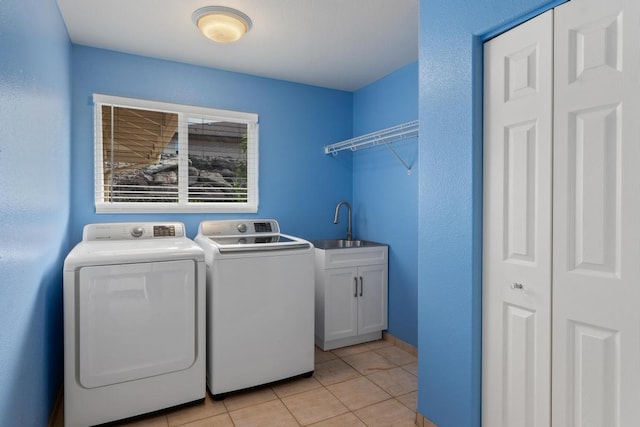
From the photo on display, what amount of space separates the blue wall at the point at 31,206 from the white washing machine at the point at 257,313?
87 centimetres

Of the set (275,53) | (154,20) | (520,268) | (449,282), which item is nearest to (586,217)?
(520,268)

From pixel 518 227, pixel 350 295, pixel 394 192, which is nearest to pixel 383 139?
pixel 394 192

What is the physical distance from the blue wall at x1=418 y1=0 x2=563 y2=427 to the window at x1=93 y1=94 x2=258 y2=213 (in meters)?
1.86

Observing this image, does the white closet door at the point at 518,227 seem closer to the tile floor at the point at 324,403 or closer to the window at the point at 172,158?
the tile floor at the point at 324,403

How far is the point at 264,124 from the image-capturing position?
3.45 metres

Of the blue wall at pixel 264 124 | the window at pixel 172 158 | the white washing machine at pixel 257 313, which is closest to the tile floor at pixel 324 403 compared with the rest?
the white washing machine at pixel 257 313

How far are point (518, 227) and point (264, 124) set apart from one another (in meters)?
2.48

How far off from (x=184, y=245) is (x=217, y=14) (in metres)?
1.45

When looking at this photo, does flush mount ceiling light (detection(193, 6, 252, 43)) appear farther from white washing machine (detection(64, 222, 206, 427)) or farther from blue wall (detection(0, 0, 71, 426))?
white washing machine (detection(64, 222, 206, 427))

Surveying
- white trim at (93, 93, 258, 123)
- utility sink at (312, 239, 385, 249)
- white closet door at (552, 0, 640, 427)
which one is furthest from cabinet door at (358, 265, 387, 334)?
white closet door at (552, 0, 640, 427)

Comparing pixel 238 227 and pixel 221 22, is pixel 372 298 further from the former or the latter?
pixel 221 22

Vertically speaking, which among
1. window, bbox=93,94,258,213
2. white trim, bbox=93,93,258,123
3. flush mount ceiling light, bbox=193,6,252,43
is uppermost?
flush mount ceiling light, bbox=193,6,252,43

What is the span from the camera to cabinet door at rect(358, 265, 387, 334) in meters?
3.28

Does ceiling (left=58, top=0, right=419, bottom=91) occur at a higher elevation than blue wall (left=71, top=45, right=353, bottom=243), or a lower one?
higher
